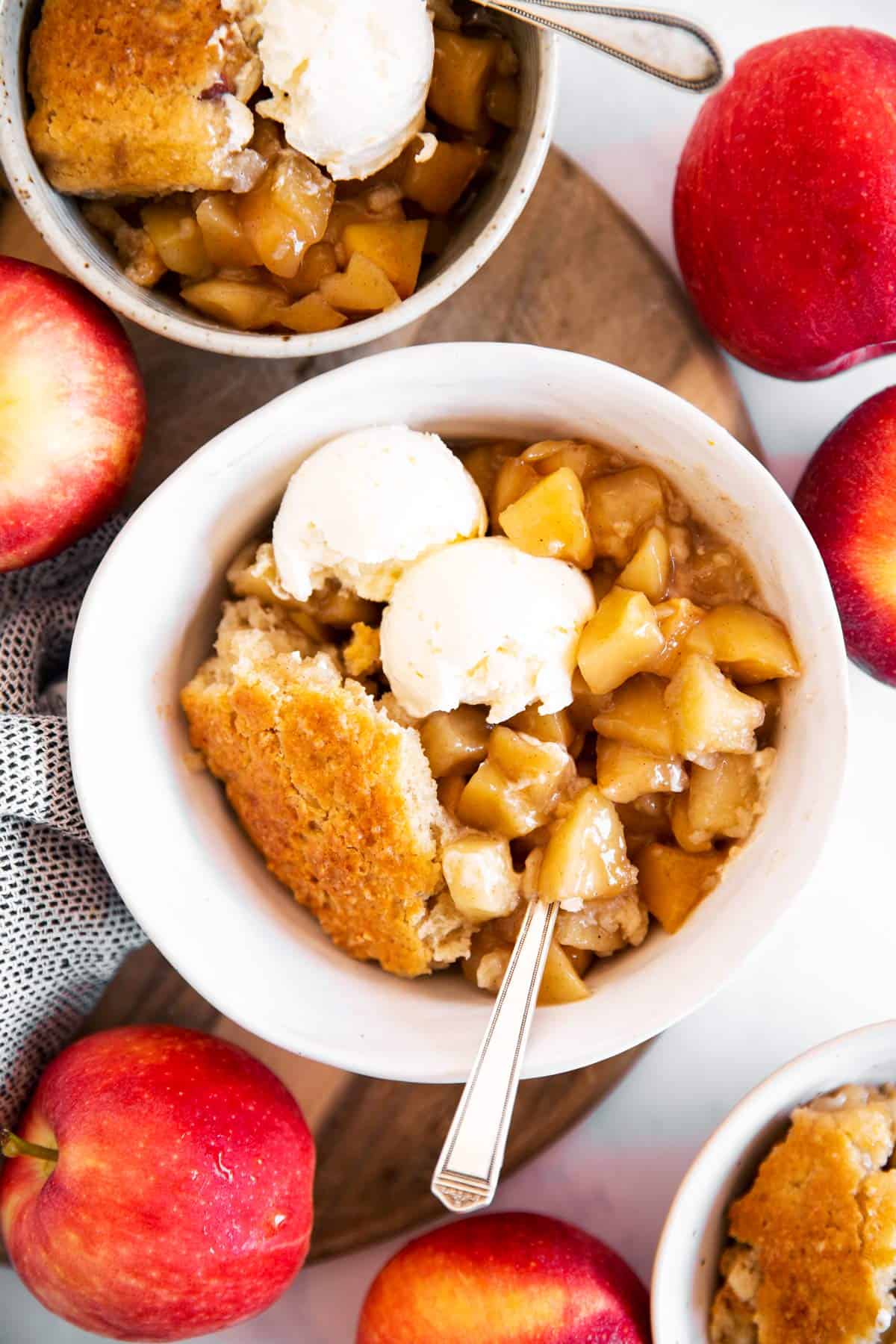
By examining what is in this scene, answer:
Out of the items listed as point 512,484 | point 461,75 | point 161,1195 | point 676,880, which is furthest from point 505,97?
point 161,1195

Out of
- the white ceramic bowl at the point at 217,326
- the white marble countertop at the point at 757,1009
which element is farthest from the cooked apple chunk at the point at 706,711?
the white ceramic bowl at the point at 217,326

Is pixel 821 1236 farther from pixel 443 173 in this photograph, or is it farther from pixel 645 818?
pixel 443 173

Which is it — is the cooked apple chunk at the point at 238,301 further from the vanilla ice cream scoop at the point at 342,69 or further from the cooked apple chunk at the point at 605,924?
the cooked apple chunk at the point at 605,924

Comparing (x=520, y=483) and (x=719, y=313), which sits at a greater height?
(x=719, y=313)

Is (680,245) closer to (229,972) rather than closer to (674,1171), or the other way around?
(229,972)

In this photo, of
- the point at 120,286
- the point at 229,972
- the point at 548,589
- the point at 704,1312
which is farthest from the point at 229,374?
the point at 704,1312

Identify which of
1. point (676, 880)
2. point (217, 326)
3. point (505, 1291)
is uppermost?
point (217, 326)
